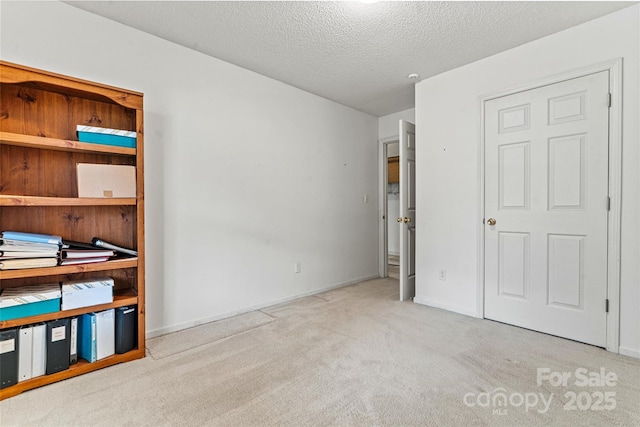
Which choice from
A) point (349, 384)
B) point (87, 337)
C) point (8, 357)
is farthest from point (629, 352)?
point (8, 357)

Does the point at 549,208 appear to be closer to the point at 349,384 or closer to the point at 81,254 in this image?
the point at 349,384

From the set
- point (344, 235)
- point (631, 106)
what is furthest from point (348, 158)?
point (631, 106)

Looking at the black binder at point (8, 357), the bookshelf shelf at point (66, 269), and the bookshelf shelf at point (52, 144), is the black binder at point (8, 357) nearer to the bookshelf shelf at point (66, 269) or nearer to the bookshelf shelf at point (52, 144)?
the bookshelf shelf at point (66, 269)

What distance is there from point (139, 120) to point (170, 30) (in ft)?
2.80

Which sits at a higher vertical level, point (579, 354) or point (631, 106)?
point (631, 106)

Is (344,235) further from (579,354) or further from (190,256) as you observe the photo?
(579,354)

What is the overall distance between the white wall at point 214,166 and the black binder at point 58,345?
638 mm

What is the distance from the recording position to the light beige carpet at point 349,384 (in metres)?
1.58

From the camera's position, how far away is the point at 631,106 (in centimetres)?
221

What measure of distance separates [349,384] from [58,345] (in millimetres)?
1794

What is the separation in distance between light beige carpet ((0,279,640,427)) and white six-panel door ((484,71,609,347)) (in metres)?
0.24

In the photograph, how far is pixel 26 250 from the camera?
5.98 ft

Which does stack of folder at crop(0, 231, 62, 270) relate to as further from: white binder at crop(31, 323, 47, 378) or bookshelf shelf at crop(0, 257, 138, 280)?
white binder at crop(31, 323, 47, 378)

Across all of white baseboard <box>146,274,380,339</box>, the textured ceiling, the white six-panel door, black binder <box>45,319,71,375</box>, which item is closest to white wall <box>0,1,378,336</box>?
white baseboard <box>146,274,380,339</box>
